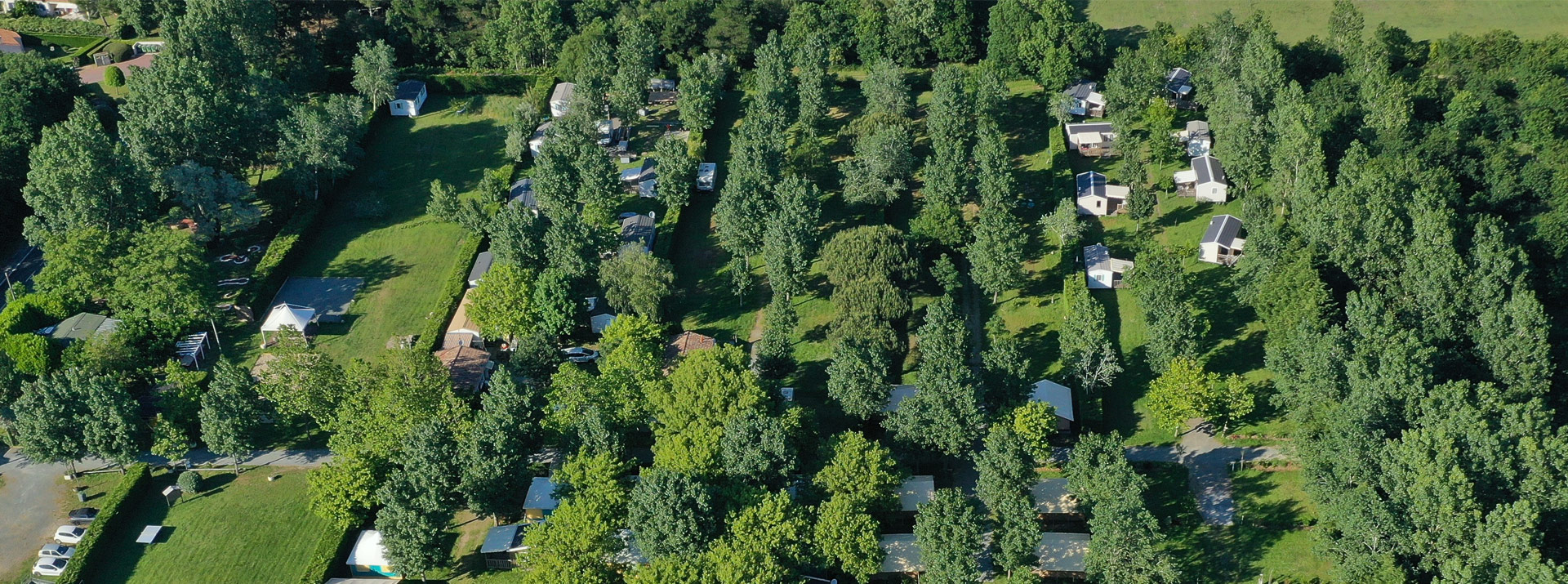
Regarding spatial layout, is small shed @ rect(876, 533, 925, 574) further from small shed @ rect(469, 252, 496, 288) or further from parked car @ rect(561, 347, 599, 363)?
small shed @ rect(469, 252, 496, 288)

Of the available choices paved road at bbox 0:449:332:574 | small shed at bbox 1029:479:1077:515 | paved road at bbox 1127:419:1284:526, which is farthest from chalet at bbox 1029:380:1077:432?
paved road at bbox 0:449:332:574

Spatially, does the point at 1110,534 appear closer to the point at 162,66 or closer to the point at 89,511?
the point at 89,511

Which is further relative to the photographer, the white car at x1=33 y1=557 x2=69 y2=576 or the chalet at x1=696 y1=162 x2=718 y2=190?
the chalet at x1=696 y1=162 x2=718 y2=190

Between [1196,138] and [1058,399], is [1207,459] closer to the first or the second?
[1058,399]

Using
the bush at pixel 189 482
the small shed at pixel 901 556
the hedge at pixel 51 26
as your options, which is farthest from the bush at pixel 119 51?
the small shed at pixel 901 556

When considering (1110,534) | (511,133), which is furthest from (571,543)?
(511,133)

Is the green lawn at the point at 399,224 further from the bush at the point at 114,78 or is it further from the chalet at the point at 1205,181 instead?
the chalet at the point at 1205,181

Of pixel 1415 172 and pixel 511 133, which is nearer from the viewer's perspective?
pixel 1415 172
